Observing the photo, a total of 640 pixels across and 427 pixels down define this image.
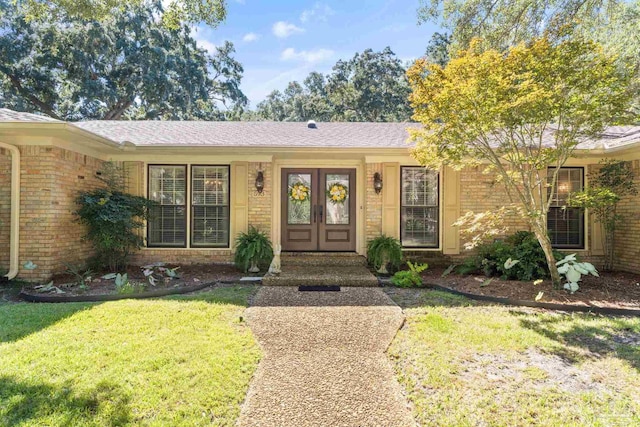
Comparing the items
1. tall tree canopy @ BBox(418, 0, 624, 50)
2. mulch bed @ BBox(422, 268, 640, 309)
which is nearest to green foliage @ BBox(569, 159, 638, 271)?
mulch bed @ BBox(422, 268, 640, 309)

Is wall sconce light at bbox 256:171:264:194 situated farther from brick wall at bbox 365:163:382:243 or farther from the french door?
brick wall at bbox 365:163:382:243

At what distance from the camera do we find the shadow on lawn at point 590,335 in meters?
3.18

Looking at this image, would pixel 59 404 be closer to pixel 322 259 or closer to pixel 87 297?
pixel 87 297

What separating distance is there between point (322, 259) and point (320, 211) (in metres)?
1.15

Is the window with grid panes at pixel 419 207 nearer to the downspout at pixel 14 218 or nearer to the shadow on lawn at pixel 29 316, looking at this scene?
the shadow on lawn at pixel 29 316

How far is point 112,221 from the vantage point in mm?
6125

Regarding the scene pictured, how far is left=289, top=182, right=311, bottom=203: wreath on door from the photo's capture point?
7738 mm

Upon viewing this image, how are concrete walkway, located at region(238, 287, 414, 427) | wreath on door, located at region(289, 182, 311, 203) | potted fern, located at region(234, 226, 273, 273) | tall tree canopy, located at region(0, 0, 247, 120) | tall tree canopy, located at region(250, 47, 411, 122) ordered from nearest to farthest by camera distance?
concrete walkway, located at region(238, 287, 414, 427) < potted fern, located at region(234, 226, 273, 273) < wreath on door, located at region(289, 182, 311, 203) < tall tree canopy, located at region(0, 0, 247, 120) < tall tree canopy, located at region(250, 47, 411, 122)

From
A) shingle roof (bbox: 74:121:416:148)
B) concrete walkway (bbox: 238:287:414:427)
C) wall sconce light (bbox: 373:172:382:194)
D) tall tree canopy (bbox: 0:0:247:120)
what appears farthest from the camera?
Answer: tall tree canopy (bbox: 0:0:247:120)

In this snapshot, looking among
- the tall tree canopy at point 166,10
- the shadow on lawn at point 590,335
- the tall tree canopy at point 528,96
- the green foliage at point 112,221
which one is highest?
the tall tree canopy at point 166,10

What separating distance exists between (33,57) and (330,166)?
726 inches

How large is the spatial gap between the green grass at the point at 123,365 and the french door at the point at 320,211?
3.60 m

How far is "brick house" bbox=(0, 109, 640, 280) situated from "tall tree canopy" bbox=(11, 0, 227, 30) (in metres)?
2.23

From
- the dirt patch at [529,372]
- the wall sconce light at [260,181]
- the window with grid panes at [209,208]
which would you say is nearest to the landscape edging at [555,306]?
the dirt patch at [529,372]
